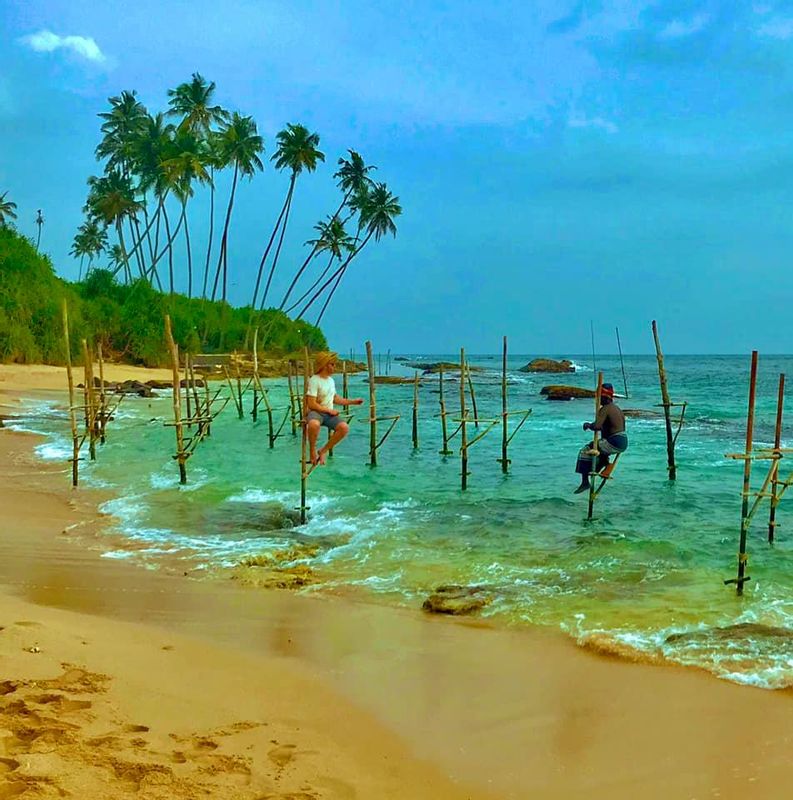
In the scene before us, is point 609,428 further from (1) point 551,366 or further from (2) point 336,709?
(1) point 551,366

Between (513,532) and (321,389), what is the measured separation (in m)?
3.31

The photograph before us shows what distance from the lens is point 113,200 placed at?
45969 mm

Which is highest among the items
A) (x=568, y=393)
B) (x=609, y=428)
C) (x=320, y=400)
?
(x=320, y=400)

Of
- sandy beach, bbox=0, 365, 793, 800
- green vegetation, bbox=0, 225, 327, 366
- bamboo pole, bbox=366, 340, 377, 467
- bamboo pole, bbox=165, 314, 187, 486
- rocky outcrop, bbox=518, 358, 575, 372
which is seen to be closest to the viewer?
sandy beach, bbox=0, 365, 793, 800

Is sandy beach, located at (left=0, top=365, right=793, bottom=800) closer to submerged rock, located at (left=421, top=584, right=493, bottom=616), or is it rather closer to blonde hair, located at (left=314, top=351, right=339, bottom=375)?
submerged rock, located at (left=421, top=584, right=493, bottom=616)

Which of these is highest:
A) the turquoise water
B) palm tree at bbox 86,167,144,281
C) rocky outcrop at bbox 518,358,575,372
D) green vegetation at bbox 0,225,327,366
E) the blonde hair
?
palm tree at bbox 86,167,144,281

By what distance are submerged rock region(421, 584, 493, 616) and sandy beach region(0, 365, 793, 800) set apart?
25cm

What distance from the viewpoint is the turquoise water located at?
646cm

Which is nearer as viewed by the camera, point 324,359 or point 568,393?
point 324,359

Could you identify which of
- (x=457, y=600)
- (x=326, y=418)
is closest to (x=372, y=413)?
(x=326, y=418)

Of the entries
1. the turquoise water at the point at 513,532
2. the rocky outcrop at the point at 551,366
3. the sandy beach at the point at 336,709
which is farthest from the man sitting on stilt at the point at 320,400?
the rocky outcrop at the point at 551,366

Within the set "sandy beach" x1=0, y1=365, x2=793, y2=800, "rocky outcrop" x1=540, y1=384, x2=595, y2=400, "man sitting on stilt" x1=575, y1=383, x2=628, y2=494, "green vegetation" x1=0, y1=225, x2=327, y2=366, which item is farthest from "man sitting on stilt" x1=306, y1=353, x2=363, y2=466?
"rocky outcrop" x1=540, y1=384, x2=595, y2=400

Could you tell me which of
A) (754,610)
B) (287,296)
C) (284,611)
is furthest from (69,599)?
(287,296)

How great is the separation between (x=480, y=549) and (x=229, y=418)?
724 inches
